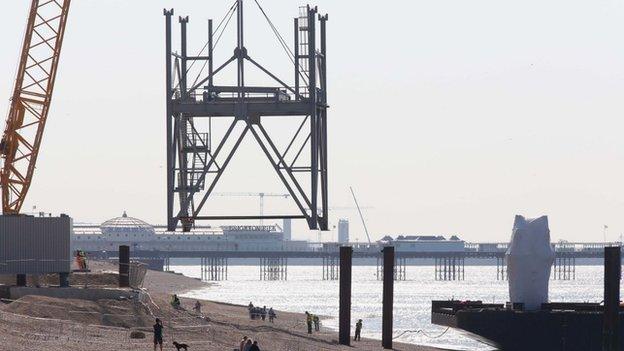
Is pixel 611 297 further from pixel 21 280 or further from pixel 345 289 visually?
pixel 21 280

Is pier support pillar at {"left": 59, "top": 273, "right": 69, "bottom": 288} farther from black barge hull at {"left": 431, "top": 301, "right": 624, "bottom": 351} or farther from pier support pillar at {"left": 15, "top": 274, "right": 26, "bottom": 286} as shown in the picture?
black barge hull at {"left": 431, "top": 301, "right": 624, "bottom": 351}

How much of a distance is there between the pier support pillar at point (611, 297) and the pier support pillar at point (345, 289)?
9.71 metres

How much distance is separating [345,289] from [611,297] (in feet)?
34.3

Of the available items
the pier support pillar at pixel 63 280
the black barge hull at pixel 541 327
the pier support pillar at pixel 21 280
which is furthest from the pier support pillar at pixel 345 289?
the pier support pillar at pixel 21 280

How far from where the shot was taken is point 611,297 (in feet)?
204

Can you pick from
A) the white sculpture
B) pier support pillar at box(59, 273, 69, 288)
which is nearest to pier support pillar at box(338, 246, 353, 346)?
the white sculpture

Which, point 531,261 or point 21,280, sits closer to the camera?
point 21,280

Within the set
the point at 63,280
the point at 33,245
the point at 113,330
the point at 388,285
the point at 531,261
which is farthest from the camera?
the point at 531,261

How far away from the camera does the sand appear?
52.7 meters

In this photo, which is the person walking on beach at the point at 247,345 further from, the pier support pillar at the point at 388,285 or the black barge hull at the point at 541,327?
the black barge hull at the point at 541,327

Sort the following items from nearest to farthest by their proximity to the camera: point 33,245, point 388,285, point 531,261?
point 388,285 → point 33,245 → point 531,261

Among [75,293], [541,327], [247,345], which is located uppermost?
[75,293]

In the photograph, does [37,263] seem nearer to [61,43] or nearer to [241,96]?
[241,96]

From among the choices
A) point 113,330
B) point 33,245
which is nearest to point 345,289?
point 113,330
